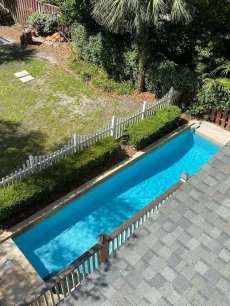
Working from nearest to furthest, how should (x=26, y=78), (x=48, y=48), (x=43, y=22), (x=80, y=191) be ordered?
(x=80, y=191), (x=26, y=78), (x=48, y=48), (x=43, y=22)

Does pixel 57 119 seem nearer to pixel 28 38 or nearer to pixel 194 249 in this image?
pixel 28 38

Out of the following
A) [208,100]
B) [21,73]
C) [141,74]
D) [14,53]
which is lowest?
[21,73]

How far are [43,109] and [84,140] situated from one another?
3308mm

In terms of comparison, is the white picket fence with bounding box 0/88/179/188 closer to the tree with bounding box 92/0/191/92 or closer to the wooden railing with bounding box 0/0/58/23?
the tree with bounding box 92/0/191/92

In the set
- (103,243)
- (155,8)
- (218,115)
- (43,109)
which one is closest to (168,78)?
(218,115)

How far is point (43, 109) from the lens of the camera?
12.9 metres

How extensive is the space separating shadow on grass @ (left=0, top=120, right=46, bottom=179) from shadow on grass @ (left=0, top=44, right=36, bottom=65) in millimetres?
5192

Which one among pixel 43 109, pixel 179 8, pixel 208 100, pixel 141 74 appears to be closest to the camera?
pixel 179 8

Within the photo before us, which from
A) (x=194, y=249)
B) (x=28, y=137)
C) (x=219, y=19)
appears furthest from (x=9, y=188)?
(x=219, y=19)

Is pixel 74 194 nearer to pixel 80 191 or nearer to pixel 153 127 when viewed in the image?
pixel 80 191

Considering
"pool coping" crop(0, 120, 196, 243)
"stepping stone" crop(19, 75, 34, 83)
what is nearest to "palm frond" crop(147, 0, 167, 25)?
"pool coping" crop(0, 120, 196, 243)

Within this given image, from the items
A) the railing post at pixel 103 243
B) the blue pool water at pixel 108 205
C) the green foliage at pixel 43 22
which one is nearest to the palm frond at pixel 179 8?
the blue pool water at pixel 108 205

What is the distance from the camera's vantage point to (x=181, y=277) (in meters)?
4.56

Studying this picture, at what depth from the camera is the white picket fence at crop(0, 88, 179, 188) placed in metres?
9.15
